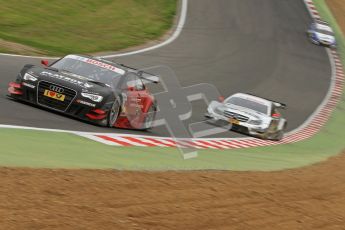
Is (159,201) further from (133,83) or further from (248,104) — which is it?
(248,104)

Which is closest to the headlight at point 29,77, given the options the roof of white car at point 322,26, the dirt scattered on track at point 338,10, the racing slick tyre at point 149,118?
the racing slick tyre at point 149,118

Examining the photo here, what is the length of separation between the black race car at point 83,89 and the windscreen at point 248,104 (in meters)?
6.06

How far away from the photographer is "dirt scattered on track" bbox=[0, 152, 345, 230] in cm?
707

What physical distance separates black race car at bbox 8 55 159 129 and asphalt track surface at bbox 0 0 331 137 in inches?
48.9

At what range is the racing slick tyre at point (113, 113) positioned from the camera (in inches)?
518

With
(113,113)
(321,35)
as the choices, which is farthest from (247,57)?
(113,113)

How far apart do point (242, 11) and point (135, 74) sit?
24852 millimetres

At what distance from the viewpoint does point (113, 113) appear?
43.5ft

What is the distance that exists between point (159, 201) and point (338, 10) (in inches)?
1524

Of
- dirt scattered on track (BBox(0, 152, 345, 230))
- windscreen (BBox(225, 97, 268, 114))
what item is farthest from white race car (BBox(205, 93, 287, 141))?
dirt scattered on track (BBox(0, 152, 345, 230))

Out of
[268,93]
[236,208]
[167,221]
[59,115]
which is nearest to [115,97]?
[59,115]

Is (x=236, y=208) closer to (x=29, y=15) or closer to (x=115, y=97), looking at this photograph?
(x=115, y=97)

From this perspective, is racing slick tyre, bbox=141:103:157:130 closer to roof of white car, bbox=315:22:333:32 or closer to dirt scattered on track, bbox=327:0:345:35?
roof of white car, bbox=315:22:333:32

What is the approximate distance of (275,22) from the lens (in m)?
38.6
